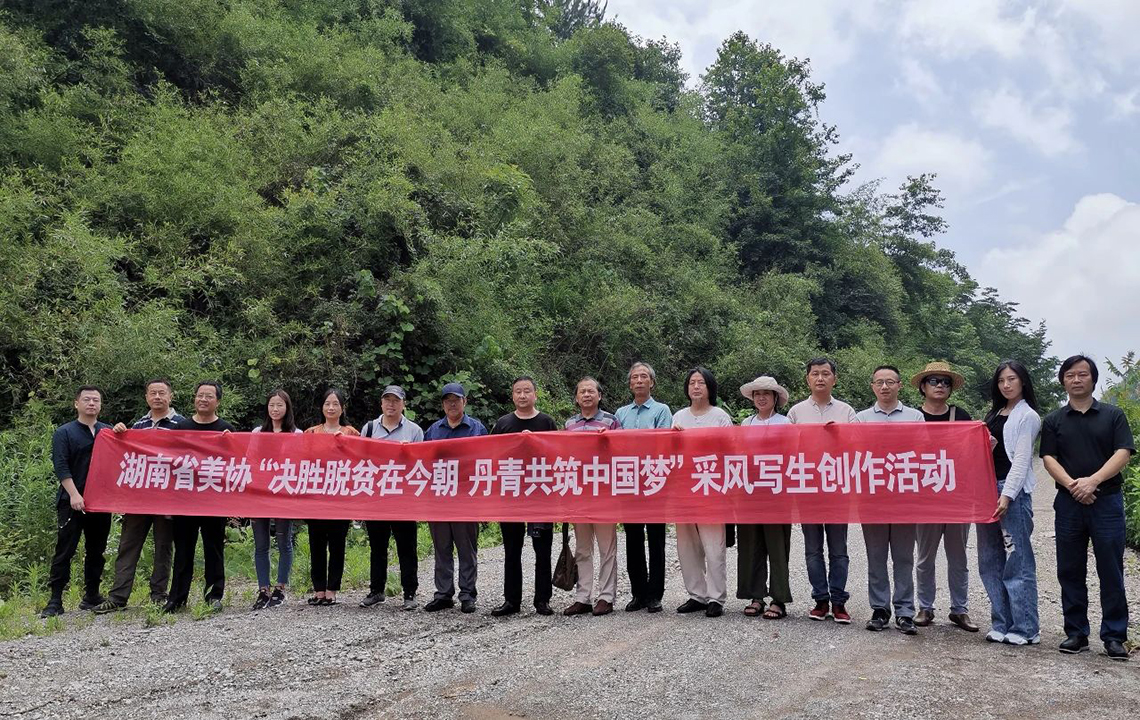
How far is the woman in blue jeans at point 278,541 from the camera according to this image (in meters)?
6.13

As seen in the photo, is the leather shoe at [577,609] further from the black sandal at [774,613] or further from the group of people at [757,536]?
the black sandal at [774,613]

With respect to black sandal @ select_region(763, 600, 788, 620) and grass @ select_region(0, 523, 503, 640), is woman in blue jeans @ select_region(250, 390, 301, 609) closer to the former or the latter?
grass @ select_region(0, 523, 503, 640)

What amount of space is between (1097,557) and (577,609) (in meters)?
3.09

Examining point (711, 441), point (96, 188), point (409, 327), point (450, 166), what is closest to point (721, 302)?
point (450, 166)

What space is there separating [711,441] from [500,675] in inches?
87.0

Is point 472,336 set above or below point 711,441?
above

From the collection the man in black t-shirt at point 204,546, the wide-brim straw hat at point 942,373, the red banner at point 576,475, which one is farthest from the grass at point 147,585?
the wide-brim straw hat at point 942,373

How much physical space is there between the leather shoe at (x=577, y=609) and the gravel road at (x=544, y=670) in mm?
108

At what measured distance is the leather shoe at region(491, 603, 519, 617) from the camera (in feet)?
18.9

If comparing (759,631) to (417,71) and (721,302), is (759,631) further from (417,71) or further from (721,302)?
(417,71)

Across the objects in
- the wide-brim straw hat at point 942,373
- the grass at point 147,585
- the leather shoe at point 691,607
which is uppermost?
the wide-brim straw hat at point 942,373

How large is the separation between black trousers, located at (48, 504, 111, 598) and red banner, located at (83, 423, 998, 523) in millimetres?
165

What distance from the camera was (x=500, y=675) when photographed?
14.0ft

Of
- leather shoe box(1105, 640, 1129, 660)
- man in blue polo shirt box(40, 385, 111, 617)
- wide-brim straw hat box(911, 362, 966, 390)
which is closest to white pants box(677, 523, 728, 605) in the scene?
wide-brim straw hat box(911, 362, 966, 390)
